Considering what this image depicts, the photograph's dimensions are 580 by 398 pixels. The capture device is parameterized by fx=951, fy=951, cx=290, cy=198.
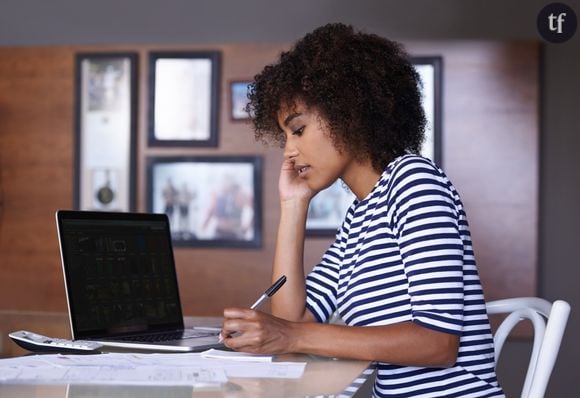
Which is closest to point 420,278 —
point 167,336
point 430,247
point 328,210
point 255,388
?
point 430,247

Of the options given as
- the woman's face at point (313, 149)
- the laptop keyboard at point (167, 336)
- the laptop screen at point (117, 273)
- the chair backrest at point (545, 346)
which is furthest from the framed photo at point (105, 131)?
the chair backrest at point (545, 346)

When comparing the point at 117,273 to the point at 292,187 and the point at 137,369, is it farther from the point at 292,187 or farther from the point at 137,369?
the point at 137,369

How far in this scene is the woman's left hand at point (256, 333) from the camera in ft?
4.84

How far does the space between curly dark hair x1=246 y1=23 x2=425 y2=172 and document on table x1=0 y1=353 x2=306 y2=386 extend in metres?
0.53

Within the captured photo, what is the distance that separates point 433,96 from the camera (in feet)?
10.7

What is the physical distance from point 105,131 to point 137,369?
2213mm

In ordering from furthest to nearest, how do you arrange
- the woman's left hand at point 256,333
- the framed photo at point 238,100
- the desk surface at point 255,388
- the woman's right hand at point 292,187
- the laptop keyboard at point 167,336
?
the framed photo at point 238,100 < the woman's right hand at point 292,187 < the laptop keyboard at point 167,336 < the woman's left hand at point 256,333 < the desk surface at point 255,388

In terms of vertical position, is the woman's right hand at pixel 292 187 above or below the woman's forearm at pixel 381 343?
above

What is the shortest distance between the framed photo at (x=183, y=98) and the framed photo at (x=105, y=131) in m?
0.08

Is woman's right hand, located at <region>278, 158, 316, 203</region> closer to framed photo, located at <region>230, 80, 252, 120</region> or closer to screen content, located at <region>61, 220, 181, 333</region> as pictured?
screen content, located at <region>61, 220, 181, 333</region>

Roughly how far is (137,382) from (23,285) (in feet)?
7.96

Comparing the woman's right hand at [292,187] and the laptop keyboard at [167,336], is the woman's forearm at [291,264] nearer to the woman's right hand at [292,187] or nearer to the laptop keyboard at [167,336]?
the woman's right hand at [292,187]

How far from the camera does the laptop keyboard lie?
5.80ft

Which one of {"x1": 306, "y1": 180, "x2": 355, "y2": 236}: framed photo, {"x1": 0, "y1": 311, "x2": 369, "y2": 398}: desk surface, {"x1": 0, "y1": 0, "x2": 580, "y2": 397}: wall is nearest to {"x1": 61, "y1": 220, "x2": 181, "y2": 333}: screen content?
{"x1": 0, "y1": 311, "x2": 369, "y2": 398}: desk surface
